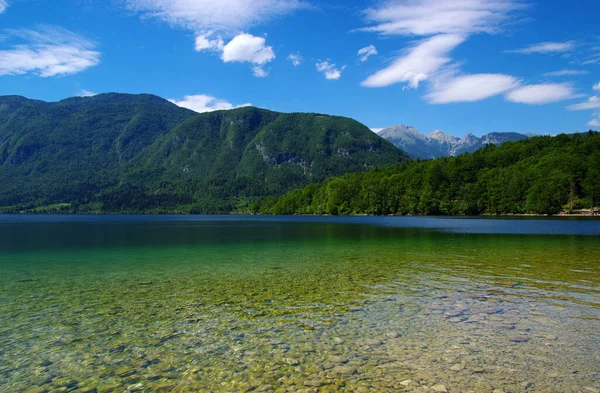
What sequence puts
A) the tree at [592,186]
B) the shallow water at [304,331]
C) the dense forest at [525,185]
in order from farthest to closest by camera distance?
the dense forest at [525,185], the tree at [592,186], the shallow water at [304,331]

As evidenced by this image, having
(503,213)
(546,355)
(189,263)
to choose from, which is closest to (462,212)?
(503,213)

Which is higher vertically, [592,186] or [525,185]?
[525,185]

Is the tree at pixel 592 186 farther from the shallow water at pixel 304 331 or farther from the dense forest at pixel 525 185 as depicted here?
the shallow water at pixel 304 331

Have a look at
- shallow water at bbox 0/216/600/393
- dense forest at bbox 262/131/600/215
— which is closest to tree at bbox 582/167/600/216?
dense forest at bbox 262/131/600/215

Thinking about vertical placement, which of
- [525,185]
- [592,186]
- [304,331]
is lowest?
[304,331]

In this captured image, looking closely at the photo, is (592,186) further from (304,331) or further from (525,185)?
(304,331)

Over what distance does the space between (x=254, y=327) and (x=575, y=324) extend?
35.8 feet

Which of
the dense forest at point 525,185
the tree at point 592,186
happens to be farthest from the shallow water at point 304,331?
the dense forest at point 525,185

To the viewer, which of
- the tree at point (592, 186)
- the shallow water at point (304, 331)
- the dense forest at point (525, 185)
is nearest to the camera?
the shallow water at point (304, 331)

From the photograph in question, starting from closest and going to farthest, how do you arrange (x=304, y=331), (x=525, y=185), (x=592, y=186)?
(x=304, y=331), (x=592, y=186), (x=525, y=185)

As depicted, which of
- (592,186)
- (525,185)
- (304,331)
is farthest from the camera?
(525,185)

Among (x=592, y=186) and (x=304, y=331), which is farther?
(x=592, y=186)

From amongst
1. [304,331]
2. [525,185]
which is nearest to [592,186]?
[525,185]

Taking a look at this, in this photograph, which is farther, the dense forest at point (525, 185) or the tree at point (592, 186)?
the dense forest at point (525, 185)
